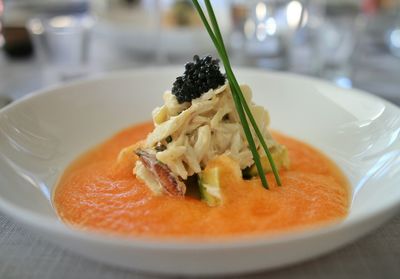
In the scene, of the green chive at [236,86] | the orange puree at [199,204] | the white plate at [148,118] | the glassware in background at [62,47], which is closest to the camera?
the white plate at [148,118]

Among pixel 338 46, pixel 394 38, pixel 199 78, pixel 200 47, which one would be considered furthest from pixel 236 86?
pixel 394 38

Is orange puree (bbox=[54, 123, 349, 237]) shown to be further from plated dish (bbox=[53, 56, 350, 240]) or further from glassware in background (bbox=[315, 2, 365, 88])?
glassware in background (bbox=[315, 2, 365, 88])

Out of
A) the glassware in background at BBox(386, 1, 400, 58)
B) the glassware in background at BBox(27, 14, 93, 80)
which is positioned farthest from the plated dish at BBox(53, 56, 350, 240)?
the glassware in background at BBox(386, 1, 400, 58)

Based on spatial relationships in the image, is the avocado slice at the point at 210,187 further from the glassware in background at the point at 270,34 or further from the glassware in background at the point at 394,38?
the glassware in background at the point at 394,38

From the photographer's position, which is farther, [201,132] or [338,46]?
[338,46]

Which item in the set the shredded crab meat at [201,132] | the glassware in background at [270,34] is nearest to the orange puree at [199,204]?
the shredded crab meat at [201,132]

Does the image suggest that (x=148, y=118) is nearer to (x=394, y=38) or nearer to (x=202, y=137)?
(x=202, y=137)

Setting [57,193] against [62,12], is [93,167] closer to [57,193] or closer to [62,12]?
[57,193]
